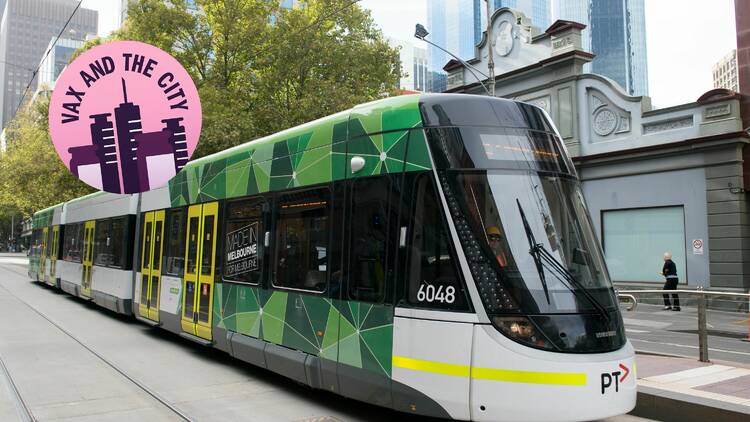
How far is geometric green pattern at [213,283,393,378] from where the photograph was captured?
5.33 m

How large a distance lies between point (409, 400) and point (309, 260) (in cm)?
208

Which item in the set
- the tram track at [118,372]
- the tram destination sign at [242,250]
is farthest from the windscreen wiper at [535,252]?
the tram destination sign at [242,250]

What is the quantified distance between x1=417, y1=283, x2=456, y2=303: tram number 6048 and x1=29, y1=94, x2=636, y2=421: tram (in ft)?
0.04

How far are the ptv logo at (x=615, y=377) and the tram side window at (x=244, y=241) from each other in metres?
4.31

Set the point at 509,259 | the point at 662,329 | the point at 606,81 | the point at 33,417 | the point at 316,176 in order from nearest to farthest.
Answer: the point at 509,259 → the point at 33,417 → the point at 316,176 → the point at 662,329 → the point at 606,81

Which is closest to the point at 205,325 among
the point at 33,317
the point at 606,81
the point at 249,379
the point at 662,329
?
the point at 249,379

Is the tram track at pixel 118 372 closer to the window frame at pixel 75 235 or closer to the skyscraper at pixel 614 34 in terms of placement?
the window frame at pixel 75 235

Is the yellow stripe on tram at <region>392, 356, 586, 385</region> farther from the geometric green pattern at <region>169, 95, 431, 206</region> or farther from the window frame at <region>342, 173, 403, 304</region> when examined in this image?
the geometric green pattern at <region>169, 95, 431, 206</region>

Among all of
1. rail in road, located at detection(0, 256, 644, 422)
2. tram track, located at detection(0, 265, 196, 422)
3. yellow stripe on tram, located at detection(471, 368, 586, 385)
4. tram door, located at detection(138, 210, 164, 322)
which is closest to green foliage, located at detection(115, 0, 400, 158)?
tram door, located at detection(138, 210, 164, 322)

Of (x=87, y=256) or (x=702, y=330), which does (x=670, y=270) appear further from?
(x=87, y=256)

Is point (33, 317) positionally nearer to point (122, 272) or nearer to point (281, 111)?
point (122, 272)

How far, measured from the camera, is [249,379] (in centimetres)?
768

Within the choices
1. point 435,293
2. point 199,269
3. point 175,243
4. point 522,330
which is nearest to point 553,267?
point 522,330

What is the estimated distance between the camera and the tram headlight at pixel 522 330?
4.60 metres
